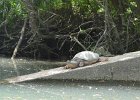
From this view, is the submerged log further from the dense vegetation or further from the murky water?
the dense vegetation

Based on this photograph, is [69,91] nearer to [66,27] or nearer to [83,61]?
[83,61]

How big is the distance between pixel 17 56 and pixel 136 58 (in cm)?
572

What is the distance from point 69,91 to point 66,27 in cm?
634

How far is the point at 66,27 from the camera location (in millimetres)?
12492

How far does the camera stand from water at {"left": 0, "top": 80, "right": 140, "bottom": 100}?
580 centimetres

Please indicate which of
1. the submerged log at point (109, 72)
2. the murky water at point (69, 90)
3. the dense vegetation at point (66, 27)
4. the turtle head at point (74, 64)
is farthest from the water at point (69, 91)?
the dense vegetation at point (66, 27)

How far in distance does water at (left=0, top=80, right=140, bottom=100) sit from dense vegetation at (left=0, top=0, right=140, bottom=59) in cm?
372

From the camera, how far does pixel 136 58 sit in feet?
23.0

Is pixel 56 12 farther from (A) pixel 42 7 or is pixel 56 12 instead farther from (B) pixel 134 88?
(B) pixel 134 88

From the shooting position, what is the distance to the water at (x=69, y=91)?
580cm

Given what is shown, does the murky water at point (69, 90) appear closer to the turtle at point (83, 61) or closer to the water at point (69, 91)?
the water at point (69, 91)

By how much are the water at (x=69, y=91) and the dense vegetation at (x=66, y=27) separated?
12.2 feet

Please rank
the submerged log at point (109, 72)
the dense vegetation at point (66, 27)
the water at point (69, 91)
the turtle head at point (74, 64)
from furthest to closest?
the dense vegetation at point (66, 27) → the turtle head at point (74, 64) → the submerged log at point (109, 72) → the water at point (69, 91)

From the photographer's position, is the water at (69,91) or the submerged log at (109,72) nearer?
the water at (69,91)
